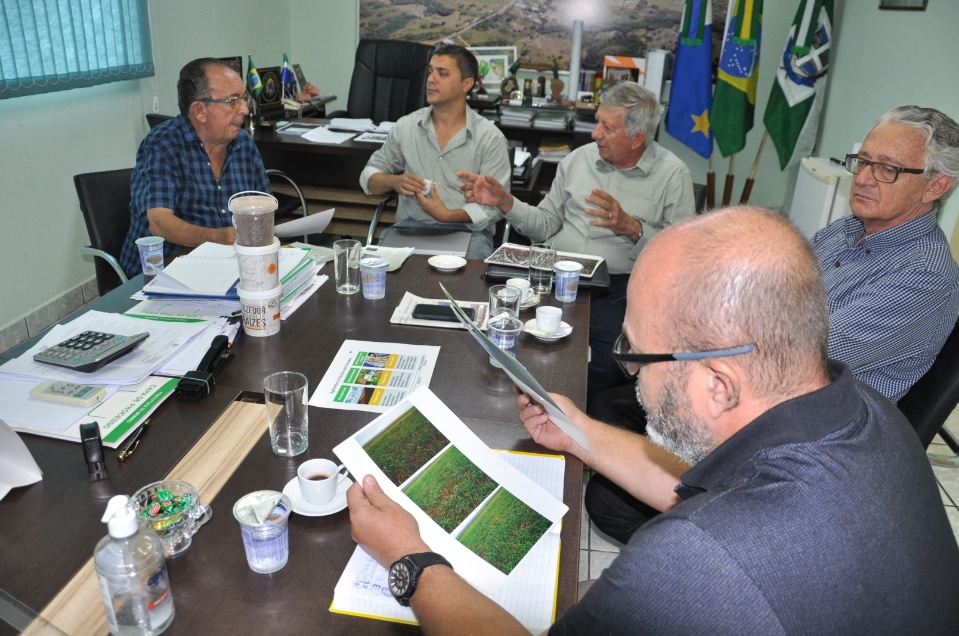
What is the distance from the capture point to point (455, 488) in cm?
113

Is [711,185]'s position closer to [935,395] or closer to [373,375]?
[935,395]

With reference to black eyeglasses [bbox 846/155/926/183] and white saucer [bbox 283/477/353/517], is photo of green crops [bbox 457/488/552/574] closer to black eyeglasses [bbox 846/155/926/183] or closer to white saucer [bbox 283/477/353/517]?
white saucer [bbox 283/477/353/517]

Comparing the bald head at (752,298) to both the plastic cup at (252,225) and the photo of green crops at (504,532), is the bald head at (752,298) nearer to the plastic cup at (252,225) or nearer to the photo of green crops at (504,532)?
the photo of green crops at (504,532)

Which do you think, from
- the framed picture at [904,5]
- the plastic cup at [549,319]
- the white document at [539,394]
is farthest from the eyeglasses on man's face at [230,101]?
the framed picture at [904,5]

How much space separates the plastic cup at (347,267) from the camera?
1947 millimetres

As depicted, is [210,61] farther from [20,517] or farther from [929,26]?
[929,26]

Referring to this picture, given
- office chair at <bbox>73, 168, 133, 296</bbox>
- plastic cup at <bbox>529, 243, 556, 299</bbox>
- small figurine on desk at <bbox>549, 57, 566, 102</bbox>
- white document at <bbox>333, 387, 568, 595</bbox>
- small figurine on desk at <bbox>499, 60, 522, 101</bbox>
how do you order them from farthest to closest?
small figurine on desk at <bbox>499, 60, 522, 101</bbox>, small figurine on desk at <bbox>549, 57, 566, 102</bbox>, office chair at <bbox>73, 168, 133, 296</bbox>, plastic cup at <bbox>529, 243, 556, 299</bbox>, white document at <bbox>333, 387, 568, 595</bbox>

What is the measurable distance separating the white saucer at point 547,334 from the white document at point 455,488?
19.3 inches

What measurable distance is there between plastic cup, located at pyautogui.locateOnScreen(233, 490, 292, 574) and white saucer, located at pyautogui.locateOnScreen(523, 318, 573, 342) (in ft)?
2.73

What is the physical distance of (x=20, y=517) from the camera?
3.41ft

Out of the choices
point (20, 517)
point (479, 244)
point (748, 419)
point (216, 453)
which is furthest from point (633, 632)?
point (479, 244)

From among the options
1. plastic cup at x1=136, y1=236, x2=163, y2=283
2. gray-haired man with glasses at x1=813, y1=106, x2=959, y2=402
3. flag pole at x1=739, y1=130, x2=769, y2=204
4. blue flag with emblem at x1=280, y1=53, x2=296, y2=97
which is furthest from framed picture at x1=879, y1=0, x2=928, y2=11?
plastic cup at x1=136, y1=236, x2=163, y2=283

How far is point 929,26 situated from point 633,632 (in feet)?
12.0

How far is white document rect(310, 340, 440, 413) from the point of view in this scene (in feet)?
4.56
